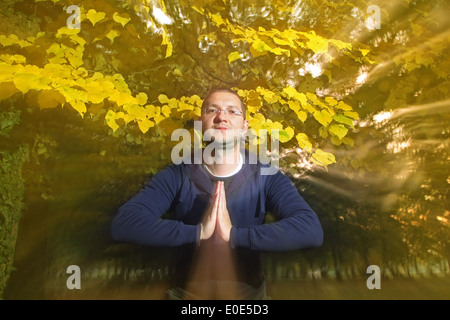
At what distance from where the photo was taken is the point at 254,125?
254 centimetres

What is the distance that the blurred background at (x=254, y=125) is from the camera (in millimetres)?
2398

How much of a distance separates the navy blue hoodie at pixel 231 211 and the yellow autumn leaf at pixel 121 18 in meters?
1.14

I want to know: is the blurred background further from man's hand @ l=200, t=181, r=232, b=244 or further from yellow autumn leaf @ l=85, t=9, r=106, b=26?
man's hand @ l=200, t=181, r=232, b=244

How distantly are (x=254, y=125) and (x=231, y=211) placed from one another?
2.50ft

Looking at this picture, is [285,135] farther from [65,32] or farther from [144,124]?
[65,32]

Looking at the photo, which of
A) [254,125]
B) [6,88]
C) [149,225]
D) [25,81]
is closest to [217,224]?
[149,225]

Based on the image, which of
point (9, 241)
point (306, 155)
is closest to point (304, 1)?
point (306, 155)

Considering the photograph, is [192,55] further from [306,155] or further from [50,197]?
[50,197]

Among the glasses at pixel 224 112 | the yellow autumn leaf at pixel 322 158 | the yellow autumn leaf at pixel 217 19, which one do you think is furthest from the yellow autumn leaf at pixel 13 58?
the yellow autumn leaf at pixel 322 158

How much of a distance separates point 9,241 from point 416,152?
3469 millimetres

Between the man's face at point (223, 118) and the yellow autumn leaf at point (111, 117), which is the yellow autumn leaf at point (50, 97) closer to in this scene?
the yellow autumn leaf at point (111, 117)

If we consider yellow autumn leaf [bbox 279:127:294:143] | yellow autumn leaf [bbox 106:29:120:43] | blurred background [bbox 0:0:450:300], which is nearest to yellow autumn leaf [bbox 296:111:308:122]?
blurred background [bbox 0:0:450:300]

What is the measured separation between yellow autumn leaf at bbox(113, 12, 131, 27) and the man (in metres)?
0.86
